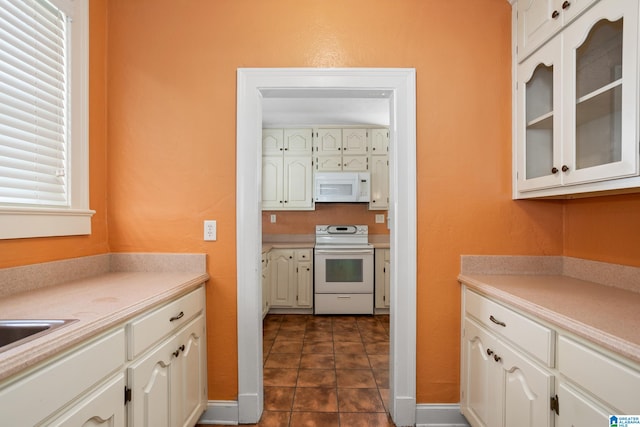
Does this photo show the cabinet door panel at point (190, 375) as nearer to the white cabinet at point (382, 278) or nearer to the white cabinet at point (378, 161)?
the white cabinet at point (382, 278)

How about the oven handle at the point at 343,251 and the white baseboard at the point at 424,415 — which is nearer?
the white baseboard at the point at 424,415

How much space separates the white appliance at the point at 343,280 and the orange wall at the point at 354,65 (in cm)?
199

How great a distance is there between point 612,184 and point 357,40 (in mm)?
1419

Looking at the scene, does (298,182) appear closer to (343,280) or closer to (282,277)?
(282,277)

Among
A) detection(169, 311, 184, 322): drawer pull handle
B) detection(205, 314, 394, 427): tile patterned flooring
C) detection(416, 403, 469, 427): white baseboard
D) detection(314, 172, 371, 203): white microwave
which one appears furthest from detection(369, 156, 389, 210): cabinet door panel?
detection(169, 311, 184, 322): drawer pull handle

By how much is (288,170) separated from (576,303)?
338cm

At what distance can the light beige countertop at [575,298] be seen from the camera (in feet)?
2.96

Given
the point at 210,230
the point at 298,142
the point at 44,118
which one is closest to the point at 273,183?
the point at 298,142

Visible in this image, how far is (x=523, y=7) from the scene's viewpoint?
5.58ft

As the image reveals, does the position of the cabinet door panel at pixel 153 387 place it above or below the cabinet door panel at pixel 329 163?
below

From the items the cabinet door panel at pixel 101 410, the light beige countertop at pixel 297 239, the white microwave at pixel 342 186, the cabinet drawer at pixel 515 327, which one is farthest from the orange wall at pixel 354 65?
the light beige countertop at pixel 297 239

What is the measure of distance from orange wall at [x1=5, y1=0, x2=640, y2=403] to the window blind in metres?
0.29

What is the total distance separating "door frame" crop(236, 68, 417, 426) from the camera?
5.93 feet

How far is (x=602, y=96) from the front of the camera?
4.00 ft
